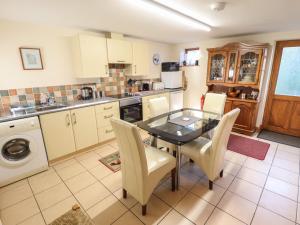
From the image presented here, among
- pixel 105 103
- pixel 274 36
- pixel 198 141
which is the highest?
pixel 274 36

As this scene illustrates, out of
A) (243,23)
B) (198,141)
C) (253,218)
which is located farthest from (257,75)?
(253,218)

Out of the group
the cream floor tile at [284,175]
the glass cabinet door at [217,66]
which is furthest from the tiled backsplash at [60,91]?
the cream floor tile at [284,175]

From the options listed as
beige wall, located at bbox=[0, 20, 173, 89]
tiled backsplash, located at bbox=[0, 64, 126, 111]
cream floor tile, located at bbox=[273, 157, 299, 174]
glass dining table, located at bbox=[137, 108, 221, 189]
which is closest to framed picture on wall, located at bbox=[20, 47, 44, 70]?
beige wall, located at bbox=[0, 20, 173, 89]

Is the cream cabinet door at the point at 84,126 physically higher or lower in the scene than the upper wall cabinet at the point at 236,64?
lower

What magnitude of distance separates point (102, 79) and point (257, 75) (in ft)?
10.7

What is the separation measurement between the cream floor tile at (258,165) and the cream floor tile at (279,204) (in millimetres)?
505

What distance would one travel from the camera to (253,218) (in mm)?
1626

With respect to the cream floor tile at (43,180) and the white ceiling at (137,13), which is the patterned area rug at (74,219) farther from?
the white ceiling at (137,13)

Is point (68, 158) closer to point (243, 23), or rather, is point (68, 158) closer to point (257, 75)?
point (243, 23)

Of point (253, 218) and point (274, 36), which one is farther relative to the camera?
point (274, 36)

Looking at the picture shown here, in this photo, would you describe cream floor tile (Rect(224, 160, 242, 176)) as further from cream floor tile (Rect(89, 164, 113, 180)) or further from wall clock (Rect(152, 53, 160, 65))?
wall clock (Rect(152, 53, 160, 65))

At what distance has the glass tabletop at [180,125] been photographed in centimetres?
182

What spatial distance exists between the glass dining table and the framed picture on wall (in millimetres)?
1995

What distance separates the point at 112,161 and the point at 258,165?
89.6 inches
